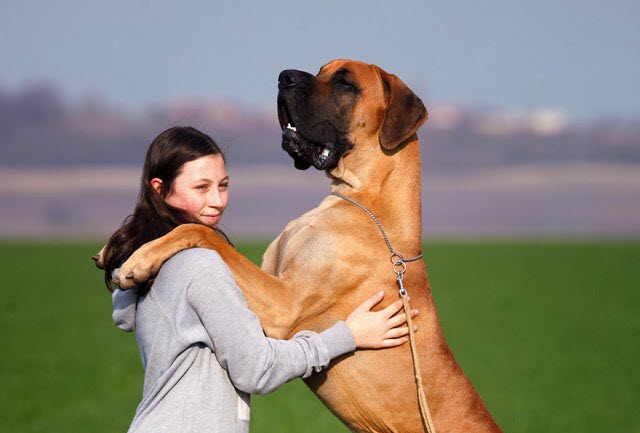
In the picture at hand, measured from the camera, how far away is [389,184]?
13.6 feet

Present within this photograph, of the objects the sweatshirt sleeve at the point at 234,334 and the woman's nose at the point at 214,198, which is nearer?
the sweatshirt sleeve at the point at 234,334

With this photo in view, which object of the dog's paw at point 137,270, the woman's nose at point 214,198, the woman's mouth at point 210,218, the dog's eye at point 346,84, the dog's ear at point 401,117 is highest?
the dog's eye at point 346,84

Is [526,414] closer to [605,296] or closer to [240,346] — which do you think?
[240,346]

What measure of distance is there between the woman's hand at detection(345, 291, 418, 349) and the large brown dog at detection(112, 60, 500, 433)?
0.08 m

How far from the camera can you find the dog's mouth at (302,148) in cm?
408

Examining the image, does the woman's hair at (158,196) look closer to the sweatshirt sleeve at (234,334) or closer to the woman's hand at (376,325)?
the sweatshirt sleeve at (234,334)

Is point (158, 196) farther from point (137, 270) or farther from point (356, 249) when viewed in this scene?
point (356, 249)

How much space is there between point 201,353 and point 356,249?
3.24 ft

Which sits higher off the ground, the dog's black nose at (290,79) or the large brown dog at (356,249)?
the dog's black nose at (290,79)

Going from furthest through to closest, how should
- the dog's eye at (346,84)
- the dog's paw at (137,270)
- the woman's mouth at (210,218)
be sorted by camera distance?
the dog's eye at (346,84) → the woman's mouth at (210,218) → the dog's paw at (137,270)

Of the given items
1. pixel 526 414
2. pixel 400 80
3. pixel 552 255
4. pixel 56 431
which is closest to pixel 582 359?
pixel 526 414

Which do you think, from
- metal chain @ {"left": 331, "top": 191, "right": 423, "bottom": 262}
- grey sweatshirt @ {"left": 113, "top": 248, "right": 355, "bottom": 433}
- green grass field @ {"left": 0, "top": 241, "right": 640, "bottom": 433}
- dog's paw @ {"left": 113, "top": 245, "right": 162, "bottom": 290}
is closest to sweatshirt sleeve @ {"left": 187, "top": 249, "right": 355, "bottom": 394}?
grey sweatshirt @ {"left": 113, "top": 248, "right": 355, "bottom": 433}

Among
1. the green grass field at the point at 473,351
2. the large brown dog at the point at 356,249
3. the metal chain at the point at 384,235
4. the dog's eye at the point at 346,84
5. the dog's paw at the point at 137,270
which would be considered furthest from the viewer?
the green grass field at the point at 473,351

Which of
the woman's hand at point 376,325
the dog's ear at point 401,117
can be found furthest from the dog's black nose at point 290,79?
the woman's hand at point 376,325
